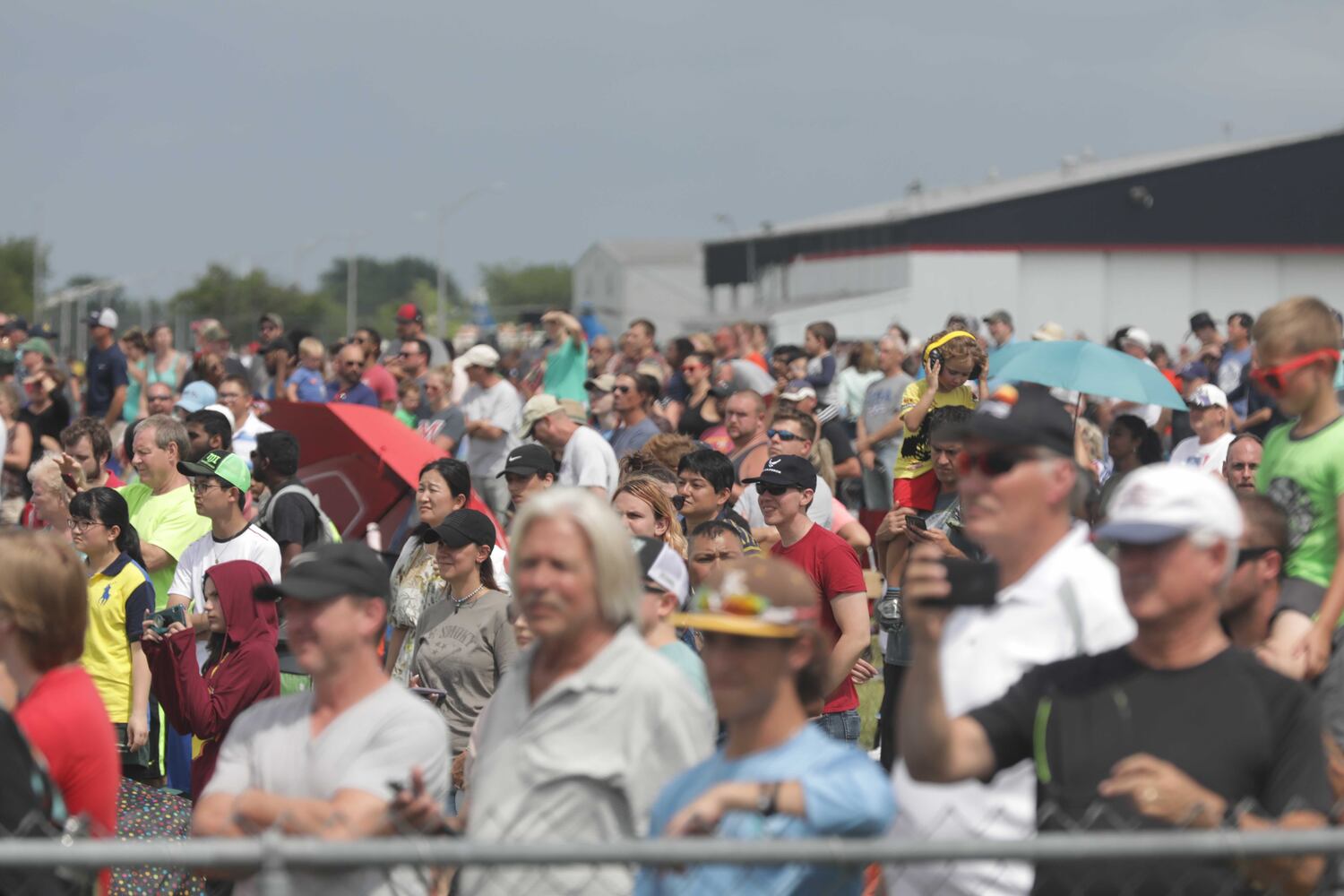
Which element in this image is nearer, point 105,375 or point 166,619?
point 166,619

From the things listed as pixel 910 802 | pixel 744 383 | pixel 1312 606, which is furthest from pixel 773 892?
pixel 744 383

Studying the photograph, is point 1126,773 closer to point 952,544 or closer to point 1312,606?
point 1312,606

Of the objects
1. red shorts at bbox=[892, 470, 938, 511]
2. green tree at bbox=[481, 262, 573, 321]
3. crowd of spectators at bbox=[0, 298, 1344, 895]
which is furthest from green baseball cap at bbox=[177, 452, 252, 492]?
green tree at bbox=[481, 262, 573, 321]

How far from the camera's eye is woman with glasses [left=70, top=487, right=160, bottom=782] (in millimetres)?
6980

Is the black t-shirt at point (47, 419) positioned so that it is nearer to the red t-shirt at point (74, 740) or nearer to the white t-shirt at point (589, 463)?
the white t-shirt at point (589, 463)

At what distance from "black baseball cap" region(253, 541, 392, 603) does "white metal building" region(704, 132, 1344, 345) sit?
40.0 m

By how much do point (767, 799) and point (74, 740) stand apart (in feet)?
5.88

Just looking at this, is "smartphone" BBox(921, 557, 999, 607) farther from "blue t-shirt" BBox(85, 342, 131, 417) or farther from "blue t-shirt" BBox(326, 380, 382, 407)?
"blue t-shirt" BBox(85, 342, 131, 417)

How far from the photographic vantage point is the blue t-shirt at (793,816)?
325 cm

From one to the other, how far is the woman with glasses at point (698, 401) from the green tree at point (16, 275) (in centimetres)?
5664

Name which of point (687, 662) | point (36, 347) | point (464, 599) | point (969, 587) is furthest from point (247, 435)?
point (969, 587)

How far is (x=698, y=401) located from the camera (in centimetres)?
1365

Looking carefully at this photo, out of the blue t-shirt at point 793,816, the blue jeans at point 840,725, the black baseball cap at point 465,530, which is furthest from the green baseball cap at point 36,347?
the blue t-shirt at point 793,816

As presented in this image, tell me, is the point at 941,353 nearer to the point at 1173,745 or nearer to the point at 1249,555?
the point at 1249,555
